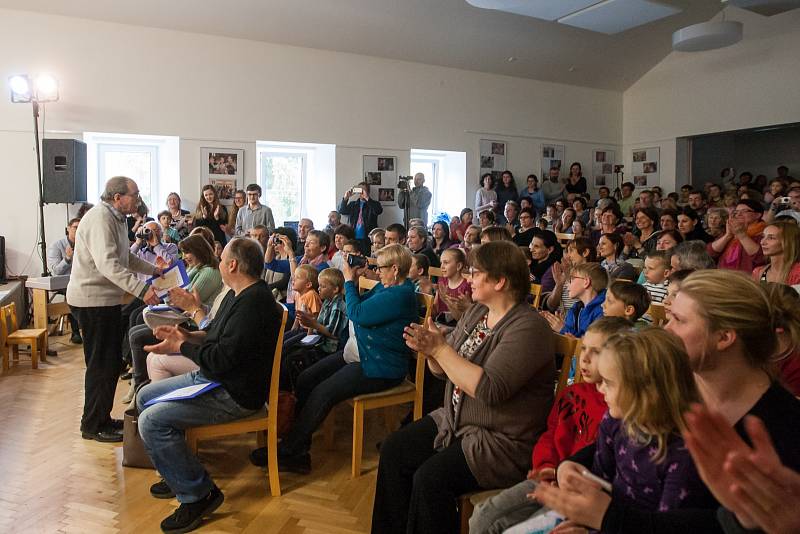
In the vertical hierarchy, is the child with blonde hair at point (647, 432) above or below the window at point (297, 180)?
below

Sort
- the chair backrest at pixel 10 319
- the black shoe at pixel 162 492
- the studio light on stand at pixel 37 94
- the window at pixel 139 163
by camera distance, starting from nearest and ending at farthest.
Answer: the black shoe at pixel 162 492 → the chair backrest at pixel 10 319 → the studio light on stand at pixel 37 94 → the window at pixel 139 163

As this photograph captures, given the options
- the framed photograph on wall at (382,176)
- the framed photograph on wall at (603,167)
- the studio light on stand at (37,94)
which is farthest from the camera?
the framed photograph on wall at (603,167)

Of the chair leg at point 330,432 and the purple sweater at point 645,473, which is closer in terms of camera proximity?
the purple sweater at point 645,473

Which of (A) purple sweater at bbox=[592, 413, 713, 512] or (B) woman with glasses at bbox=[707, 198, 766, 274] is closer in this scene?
(A) purple sweater at bbox=[592, 413, 713, 512]

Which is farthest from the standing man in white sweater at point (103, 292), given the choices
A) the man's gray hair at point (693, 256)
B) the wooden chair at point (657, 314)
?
the man's gray hair at point (693, 256)

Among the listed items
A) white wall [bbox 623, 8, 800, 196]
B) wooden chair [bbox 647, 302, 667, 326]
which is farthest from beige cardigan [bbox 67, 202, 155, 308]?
white wall [bbox 623, 8, 800, 196]

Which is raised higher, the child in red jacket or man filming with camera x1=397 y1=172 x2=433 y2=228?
man filming with camera x1=397 y1=172 x2=433 y2=228

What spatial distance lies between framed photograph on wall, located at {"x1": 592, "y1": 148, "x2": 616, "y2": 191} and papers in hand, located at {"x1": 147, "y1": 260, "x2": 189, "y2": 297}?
10.4 m

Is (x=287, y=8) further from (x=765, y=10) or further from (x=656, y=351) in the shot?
(x=656, y=351)

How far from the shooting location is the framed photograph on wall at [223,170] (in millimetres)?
8695

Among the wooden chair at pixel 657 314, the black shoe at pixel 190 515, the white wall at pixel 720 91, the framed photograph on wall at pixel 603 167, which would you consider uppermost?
the white wall at pixel 720 91

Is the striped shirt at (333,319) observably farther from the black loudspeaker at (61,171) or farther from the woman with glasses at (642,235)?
the black loudspeaker at (61,171)

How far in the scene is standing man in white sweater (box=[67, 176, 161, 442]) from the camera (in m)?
3.39

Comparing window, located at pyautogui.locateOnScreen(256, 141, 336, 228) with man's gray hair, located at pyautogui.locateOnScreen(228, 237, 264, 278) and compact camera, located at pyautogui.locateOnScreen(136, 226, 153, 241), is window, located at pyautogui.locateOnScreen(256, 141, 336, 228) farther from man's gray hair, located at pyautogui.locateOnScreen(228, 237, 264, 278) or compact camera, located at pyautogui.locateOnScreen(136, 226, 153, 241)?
man's gray hair, located at pyautogui.locateOnScreen(228, 237, 264, 278)
